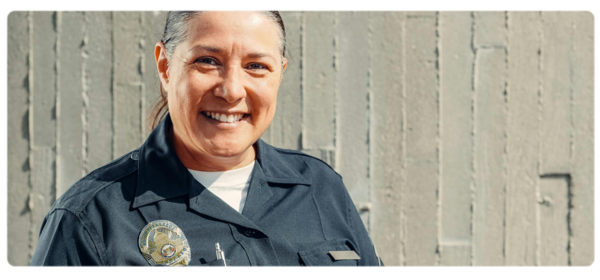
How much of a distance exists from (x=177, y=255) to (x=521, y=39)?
6.00 ft

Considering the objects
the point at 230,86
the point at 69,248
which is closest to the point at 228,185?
the point at 230,86

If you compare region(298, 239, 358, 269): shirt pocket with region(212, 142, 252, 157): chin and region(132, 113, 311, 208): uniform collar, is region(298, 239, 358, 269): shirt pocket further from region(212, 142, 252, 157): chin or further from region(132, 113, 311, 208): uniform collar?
region(212, 142, 252, 157): chin

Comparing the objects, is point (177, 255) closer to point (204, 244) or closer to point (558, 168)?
point (204, 244)

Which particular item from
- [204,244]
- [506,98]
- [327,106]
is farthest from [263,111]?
[506,98]

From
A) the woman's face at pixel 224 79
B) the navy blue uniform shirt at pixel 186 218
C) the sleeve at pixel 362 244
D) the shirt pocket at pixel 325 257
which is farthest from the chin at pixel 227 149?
the sleeve at pixel 362 244

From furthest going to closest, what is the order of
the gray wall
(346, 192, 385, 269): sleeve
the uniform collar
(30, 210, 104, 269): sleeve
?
the gray wall → (346, 192, 385, 269): sleeve → the uniform collar → (30, 210, 104, 269): sleeve

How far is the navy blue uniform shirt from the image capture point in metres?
1.09

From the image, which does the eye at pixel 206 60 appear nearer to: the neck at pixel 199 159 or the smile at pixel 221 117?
A: the smile at pixel 221 117

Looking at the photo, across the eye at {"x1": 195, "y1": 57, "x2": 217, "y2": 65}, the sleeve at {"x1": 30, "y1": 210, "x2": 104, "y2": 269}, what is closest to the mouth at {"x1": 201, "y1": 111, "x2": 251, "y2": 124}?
the eye at {"x1": 195, "y1": 57, "x2": 217, "y2": 65}

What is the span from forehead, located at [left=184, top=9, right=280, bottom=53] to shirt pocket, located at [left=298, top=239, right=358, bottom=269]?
606mm

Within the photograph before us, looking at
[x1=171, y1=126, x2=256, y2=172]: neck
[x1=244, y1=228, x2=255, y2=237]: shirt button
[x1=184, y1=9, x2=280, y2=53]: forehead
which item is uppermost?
[x1=184, y1=9, x2=280, y2=53]: forehead

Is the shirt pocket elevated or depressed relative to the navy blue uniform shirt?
depressed

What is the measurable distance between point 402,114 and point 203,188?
1.17 meters

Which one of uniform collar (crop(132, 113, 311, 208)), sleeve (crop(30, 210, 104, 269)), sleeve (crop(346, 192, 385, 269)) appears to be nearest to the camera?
sleeve (crop(30, 210, 104, 269))
